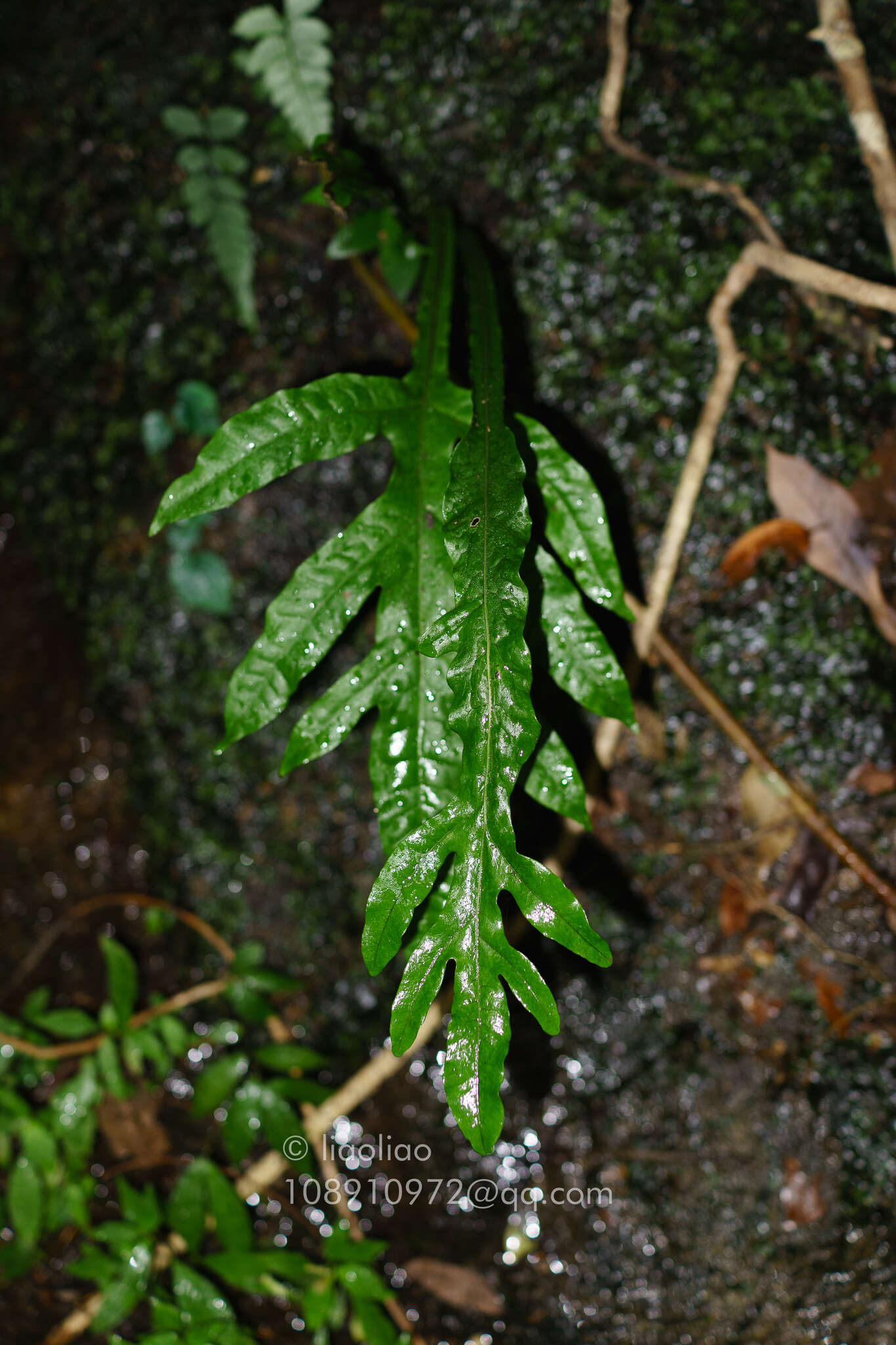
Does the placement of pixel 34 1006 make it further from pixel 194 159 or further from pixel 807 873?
pixel 194 159

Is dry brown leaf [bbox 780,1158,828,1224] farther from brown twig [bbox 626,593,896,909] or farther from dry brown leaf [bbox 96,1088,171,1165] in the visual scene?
dry brown leaf [bbox 96,1088,171,1165]

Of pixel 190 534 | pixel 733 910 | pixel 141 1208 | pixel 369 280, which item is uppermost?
pixel 369 280

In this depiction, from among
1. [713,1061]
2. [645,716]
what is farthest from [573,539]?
[713,1061]

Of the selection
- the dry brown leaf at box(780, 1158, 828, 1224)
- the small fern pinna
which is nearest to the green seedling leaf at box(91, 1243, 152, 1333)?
the small fern pinna

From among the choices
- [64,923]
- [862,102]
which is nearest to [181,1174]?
[64,923]

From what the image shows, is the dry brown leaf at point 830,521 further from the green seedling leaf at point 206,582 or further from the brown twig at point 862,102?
the green seedling leaf at point 206,582

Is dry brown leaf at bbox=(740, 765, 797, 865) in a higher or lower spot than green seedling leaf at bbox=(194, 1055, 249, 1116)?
higher

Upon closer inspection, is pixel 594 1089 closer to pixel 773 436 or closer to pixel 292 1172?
pixel 292 1172

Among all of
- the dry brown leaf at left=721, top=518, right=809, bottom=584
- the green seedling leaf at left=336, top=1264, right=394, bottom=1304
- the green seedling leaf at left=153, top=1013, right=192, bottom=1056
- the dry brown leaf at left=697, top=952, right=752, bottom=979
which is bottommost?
the green seedling leaf at left=336, top=1264, right=394, bottom=1304
